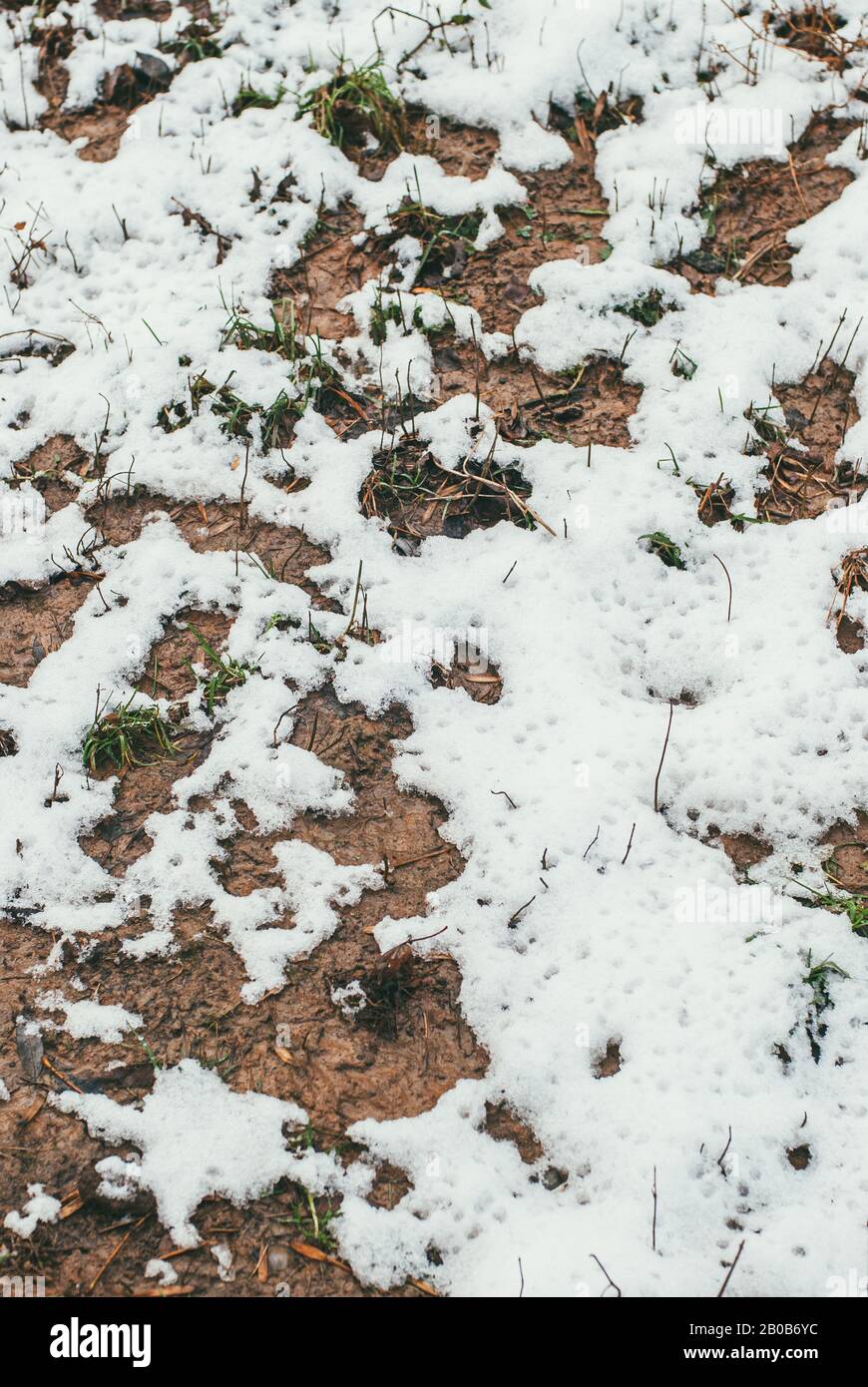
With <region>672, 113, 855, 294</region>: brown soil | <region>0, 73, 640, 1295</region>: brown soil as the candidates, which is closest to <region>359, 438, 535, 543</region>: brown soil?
<region>0, 73, 640, 1295</region>: brown soil

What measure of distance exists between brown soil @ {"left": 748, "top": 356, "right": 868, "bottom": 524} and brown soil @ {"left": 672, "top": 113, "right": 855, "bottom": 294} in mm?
589

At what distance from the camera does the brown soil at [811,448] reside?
3.74 m

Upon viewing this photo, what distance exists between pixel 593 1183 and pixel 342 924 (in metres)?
0.99

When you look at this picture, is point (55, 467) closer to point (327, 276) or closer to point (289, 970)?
point (327, 276)

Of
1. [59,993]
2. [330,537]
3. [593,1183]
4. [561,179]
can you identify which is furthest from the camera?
[561,179]

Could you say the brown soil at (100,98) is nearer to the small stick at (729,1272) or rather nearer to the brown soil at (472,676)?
→ the brown soil at (472,676)

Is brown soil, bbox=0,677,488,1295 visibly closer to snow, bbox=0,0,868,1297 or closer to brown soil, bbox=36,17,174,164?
snow, bbox=0,0,868,1297

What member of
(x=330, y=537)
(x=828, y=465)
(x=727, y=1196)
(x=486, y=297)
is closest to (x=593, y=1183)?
(x=727, y=1196)

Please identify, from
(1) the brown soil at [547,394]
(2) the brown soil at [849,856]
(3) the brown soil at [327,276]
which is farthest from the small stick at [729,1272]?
(3) the brown soil at [327,276]

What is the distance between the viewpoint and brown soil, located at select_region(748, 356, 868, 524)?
374 cm

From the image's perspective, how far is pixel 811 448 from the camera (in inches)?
153

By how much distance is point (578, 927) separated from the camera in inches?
114

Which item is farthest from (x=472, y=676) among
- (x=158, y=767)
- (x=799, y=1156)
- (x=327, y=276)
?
(x=327, y=276)
